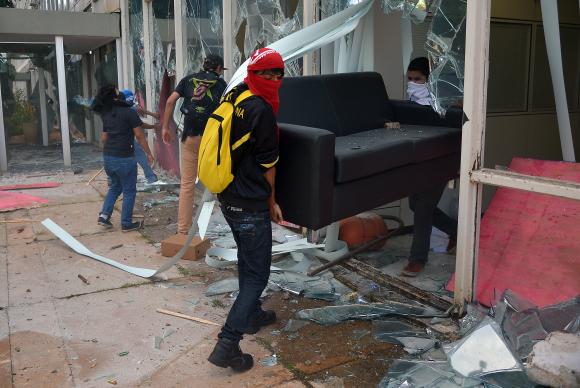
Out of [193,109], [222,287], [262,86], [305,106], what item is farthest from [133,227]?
[262,86]

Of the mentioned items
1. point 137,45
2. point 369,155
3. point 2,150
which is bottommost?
point 2,150

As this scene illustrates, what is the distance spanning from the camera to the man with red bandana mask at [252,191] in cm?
293

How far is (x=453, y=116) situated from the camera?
454 centimetres

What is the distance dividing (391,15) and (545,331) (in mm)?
3448

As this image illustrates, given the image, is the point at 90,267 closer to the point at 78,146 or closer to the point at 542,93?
the point at 542,93

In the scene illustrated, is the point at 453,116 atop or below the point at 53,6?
below

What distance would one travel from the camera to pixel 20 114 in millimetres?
13688

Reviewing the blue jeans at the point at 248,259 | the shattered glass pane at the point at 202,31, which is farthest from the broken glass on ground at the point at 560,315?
the shattered glass pane at the point at 202,31

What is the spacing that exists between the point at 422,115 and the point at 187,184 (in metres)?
2.43

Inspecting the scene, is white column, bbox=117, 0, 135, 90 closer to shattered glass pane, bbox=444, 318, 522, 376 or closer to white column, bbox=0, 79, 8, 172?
white column, bbox=0, 79, 8, 172

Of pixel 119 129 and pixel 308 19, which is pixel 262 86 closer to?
pixel 308 19

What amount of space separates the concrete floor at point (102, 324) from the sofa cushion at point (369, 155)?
1256mm

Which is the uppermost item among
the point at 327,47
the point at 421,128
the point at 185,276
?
the point at 327,47

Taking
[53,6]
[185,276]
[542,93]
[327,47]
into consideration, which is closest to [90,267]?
[185,276]
